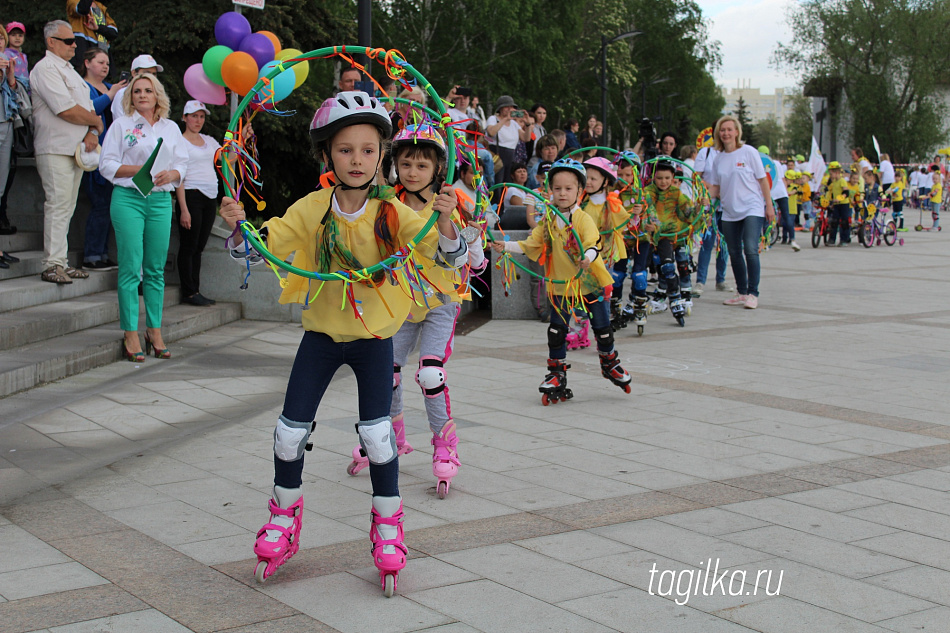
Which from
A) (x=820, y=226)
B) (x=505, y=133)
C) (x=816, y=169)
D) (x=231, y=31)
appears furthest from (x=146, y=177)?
(x=816, y=169)

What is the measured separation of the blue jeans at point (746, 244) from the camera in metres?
12.3

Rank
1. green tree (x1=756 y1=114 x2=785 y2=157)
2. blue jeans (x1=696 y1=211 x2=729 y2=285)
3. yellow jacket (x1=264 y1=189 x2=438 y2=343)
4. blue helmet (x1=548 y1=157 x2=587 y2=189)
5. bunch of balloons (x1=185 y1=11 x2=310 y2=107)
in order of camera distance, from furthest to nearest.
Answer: green tree (x1=756 y1=114 x2=785 y2=157), blue jeans (x1=696 y1=211 x2=729 y2=285), bunch of balloons (x1=185 y1=11 x2=310 y2=107), blue helmet (x1=548 y1=157 x2=587 y2=189), yellow jacket (x1=264 y1=189 x2=438 y2=343)

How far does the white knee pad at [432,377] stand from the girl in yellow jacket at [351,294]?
120 centimetres

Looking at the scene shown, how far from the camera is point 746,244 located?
12344 millimetres

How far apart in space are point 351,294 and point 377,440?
1.93 feet

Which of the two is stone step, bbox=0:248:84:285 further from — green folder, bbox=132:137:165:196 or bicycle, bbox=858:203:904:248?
bicycle, bbox=858:203:904:248

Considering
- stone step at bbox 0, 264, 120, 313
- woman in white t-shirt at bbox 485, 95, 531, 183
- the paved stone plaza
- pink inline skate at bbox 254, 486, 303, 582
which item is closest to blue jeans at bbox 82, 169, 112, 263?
stone step at bbox 0, 264, 120, 313

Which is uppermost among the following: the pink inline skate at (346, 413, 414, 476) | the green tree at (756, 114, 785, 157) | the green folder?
the green tree at (756, 114, 785, 157)

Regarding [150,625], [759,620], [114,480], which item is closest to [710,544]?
[759,620]

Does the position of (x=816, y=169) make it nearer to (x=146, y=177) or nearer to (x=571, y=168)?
(x=571, y=168)

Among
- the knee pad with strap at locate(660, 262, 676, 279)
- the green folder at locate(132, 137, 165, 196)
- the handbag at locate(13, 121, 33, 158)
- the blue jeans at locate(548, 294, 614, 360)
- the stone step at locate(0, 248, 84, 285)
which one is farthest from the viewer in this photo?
the knee pad with strap at locate(660, 262, 676, 279)

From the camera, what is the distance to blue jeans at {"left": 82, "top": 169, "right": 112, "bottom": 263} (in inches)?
383

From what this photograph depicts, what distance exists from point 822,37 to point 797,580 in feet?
211

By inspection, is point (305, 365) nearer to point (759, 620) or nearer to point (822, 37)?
point (759, 620)
